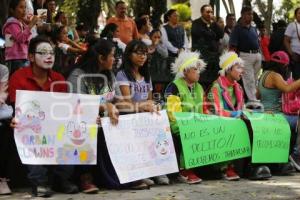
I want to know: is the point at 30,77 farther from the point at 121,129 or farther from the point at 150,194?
the point at 150,194

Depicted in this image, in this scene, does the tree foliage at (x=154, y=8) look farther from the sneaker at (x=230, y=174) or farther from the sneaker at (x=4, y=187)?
the sneaker at (x=4, y=187)

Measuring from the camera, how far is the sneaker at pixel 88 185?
809cm

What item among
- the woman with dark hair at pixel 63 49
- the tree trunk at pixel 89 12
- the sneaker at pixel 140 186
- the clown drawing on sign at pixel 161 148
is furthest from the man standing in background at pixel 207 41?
the tree trunk at pixel 89 12

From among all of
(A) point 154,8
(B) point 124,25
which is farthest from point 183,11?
(B) point 124,25

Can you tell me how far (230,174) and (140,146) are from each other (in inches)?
56.8

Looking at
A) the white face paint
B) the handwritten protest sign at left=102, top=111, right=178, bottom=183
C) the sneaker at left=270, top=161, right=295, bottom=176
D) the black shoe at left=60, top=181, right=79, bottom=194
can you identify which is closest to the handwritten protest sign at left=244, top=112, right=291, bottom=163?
the sneaker at left=270, top=161, right=295, bottom=176

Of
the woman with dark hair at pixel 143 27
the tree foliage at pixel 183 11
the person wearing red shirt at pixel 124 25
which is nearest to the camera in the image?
the person wearing red shirt at pixel 124 25

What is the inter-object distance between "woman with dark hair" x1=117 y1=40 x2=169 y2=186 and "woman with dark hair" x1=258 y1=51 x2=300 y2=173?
2050 mm

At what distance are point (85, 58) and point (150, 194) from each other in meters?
1.80

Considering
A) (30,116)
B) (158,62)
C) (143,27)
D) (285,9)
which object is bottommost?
(30,116)

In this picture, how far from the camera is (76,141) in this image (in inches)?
323

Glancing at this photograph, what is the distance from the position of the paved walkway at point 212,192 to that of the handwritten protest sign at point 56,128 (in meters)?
0.45

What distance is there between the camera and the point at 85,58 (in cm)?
850

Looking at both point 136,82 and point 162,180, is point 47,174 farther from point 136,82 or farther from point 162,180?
point 136,82
